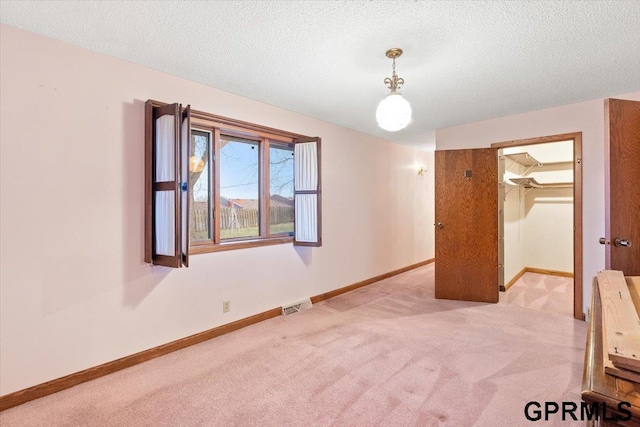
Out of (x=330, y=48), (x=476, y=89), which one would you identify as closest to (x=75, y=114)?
(x=330, y=48)

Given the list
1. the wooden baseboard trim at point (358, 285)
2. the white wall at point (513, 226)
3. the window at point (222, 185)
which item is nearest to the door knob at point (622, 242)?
the window at point (222, 185)

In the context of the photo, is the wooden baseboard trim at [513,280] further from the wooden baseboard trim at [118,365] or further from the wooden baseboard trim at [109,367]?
the wooden baseboard trim at [109,367]

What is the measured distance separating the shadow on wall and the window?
60 mm

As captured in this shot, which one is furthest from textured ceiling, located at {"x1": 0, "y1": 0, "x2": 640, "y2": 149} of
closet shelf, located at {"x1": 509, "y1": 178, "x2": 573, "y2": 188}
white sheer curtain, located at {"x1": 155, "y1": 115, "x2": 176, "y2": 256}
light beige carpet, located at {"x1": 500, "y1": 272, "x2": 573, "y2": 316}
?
light beige carpet, located at {"x1": 500, "y1": 272, "x2": 573, "y2": 316}

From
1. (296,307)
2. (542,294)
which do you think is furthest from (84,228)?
(542,294)

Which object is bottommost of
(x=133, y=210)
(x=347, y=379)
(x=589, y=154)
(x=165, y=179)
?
(x=347, y=379)

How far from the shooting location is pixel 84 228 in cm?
229

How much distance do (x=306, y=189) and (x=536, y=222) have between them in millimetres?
4535

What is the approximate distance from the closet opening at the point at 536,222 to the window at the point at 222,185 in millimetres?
2671

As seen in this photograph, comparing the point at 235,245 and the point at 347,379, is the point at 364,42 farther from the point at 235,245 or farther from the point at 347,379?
the point at 347,379

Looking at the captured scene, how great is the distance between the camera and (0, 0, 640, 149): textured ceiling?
1.86 m

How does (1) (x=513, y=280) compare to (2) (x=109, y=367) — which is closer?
(2) (x=109, y=367)

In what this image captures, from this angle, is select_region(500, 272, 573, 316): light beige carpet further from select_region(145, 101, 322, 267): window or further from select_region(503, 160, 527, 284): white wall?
select_region(145, 101, 322, 267): window

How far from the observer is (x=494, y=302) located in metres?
3.99
